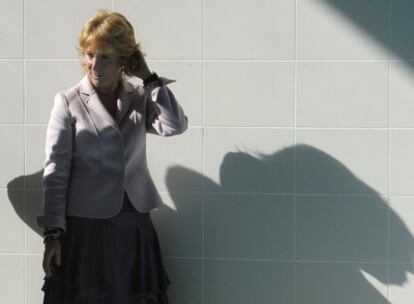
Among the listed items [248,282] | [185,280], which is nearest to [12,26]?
[185,280]

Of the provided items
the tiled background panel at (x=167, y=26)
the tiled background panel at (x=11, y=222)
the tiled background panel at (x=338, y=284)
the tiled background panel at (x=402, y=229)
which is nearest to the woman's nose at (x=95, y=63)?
the tiled background panel at (x=167, y=26)

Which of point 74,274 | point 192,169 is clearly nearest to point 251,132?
point 192,169

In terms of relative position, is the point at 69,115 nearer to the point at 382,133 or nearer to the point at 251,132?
the point at 251,132

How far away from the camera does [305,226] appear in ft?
11.6

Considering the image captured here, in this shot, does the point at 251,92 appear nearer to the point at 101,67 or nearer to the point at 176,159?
the point at 176,159

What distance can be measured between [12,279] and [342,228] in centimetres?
128

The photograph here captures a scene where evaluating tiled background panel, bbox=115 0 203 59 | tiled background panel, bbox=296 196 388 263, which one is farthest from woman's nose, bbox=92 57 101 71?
tiled background panel, bbox=296 196 388 263

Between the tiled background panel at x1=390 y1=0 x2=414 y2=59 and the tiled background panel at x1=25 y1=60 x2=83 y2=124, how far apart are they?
1.17 m

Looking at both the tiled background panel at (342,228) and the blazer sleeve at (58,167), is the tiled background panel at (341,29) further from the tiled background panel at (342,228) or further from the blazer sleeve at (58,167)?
the blazer sleeve at (58,167)

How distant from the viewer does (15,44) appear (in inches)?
141

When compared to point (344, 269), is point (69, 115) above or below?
above

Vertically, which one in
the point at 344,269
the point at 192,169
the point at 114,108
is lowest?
the point at 344,269

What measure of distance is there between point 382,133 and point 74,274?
1231mm

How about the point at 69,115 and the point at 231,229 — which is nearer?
the point at 69,115
